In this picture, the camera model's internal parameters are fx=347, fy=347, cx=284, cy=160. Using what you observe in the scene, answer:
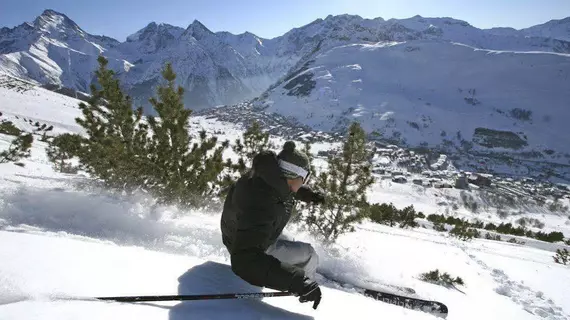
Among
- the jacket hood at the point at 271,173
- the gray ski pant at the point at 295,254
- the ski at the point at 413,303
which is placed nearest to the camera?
the jacket hood at the point at 271,173

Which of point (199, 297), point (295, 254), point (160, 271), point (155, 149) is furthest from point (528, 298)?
point (155, 149)

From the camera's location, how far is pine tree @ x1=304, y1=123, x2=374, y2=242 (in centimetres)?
866

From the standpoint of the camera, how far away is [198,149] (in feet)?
31.8

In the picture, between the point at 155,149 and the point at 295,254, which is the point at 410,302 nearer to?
the point at 295,254

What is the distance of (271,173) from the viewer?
2701 mm

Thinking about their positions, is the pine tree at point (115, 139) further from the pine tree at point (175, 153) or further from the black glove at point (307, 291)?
the black glove at point (307, 291)

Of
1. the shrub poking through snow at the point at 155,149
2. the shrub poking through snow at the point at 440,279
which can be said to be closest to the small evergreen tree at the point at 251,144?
the shrub poking through snow at the point at 155,149

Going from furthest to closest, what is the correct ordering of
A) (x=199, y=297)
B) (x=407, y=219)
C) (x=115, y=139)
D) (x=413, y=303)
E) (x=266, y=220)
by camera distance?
(x=407, y=219)
(x=115, y=139)
(x=413, y=303)
(x=266, y=220)
(x=199, y=297)

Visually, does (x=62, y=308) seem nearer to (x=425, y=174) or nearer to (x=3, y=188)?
(x=3, y=188)

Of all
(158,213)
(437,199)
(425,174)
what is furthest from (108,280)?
(425,174)

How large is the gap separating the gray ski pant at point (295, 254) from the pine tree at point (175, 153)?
5.98 metres

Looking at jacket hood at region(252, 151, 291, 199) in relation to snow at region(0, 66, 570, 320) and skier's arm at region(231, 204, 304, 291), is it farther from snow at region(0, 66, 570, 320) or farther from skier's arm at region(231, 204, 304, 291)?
snow at region(0, 66, 570, 320)

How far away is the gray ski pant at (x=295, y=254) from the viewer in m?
3.16

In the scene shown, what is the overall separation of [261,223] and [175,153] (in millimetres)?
7325
